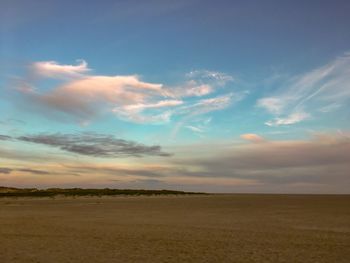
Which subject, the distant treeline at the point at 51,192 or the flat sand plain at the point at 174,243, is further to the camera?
the distant treeline at the point at 51,192

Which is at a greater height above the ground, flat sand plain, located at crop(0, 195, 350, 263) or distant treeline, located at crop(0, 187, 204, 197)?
distant treeline, located at crop(0, 187, 204, 197)

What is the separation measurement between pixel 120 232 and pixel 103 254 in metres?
7.37

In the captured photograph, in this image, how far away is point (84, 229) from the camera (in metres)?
25.9

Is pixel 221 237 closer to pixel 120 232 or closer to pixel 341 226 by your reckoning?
pixel 120 232

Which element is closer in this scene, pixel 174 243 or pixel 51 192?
pixel 174 243

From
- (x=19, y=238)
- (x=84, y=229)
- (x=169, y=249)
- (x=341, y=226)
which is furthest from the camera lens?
(x=341, y=226)

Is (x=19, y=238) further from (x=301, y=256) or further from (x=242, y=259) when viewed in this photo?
(x=301, y=256)

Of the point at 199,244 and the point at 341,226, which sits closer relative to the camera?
the point at 199,244

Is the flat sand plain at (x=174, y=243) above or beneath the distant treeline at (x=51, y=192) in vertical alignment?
beneath

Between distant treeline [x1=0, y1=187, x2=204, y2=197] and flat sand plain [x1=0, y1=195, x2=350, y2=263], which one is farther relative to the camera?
distant treeline [x1=0, y1=187, x2=204, y2=197]

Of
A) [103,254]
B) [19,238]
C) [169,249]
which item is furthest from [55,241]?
[169,249]

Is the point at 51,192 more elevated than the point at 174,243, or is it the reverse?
the point at 51,192

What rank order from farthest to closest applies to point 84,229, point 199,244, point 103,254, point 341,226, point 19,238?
point 341,226
point 84,229
point 19,238
point 199,244
point 103,254

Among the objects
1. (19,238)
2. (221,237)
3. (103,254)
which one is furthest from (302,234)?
(19,238)
